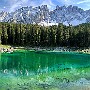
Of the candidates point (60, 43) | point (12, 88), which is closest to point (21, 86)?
point (12, 88)

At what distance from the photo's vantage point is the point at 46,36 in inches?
6161

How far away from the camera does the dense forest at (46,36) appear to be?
509ft

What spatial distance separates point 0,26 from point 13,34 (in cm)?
836

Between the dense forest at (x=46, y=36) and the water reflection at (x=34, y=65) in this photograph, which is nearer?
the water reflection at (x=34, y=65)

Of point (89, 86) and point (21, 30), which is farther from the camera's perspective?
point (21, 30)

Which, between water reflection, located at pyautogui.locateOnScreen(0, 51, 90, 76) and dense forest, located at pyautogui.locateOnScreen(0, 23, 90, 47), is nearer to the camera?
water reflection, located at pyautogui.locateOnScreen(0, 51, 90, 76)

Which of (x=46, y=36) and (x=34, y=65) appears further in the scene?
(x=46, y=36)

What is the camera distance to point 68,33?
15700cm

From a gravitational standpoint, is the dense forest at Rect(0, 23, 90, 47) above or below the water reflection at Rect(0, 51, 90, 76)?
above

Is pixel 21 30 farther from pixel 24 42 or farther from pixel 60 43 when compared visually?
pixel 60 43

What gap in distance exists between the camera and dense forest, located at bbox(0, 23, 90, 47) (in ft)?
509

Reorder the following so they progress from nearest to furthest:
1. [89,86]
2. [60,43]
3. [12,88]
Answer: [12,88] → [89,86] → [60,43]

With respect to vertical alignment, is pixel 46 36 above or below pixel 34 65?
above

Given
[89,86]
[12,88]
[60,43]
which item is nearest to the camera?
[12,88]
